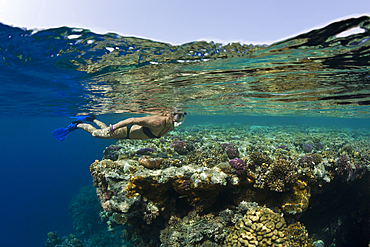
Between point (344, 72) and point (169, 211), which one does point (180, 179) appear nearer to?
point (169, 211)

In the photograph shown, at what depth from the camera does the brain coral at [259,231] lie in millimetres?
5152

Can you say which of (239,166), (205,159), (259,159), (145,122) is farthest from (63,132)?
(259,159)

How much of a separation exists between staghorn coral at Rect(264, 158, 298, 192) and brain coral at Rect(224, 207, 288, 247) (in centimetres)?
123

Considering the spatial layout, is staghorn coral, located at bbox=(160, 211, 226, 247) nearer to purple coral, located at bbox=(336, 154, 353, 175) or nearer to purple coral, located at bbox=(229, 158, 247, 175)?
purple coral, located at bbox=(229, 158, 247, 175)

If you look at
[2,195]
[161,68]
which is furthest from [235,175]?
[2,195]

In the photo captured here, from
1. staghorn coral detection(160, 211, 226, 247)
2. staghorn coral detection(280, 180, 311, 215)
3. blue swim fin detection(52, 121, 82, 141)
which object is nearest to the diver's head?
staghorn coral detection(160, 211, 226, 247)

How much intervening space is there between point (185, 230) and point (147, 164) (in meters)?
3.03

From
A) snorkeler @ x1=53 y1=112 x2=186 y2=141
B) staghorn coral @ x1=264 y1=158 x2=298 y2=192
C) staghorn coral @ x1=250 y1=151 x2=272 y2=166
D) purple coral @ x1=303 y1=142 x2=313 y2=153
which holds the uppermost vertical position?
snorkeler @ x1=53 y1=112 x2=186 y2=141

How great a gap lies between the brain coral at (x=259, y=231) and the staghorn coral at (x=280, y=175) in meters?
1.23

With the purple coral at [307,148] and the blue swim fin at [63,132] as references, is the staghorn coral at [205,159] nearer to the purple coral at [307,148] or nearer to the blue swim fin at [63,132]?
the purple coral at [307,148]

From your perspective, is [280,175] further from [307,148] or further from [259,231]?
[307,148]

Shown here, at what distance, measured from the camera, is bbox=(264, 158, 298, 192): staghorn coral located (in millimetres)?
6613

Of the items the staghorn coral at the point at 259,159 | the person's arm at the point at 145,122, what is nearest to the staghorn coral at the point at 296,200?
the staghorn coral at the point at 259,159

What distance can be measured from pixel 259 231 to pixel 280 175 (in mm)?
2475
